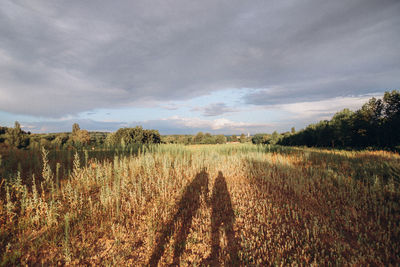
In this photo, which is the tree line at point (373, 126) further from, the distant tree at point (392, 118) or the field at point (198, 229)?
the field at point (198, 229)

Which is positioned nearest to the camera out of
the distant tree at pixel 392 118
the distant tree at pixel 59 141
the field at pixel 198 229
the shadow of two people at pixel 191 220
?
the field at pixel 198 229

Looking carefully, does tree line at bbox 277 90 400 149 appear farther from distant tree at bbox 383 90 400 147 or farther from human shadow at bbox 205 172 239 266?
human shadow at bbox 205 172 239 266

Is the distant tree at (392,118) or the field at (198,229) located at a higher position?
the distant tree at (392,118)

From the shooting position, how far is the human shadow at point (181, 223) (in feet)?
10.5

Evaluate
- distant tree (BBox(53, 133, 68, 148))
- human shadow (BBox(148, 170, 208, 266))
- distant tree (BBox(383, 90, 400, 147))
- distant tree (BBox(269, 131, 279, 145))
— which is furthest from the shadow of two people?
distant tree (BBox(269, 131, 279, 145))

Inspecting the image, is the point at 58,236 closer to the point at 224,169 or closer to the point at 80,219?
the point at 80,219

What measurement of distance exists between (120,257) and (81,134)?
54.7m

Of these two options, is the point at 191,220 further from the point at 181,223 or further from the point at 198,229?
the point at 198,229

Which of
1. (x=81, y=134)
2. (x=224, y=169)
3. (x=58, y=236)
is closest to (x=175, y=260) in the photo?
(x=58, y=236)

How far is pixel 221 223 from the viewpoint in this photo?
4.17 m

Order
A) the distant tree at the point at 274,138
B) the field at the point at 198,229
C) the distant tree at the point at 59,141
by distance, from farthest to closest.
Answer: the distant tree at the point at 274,138
the distant tree at the point at 59,141
the field at the point at 198,229

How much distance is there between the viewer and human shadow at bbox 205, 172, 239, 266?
3094 millimetres

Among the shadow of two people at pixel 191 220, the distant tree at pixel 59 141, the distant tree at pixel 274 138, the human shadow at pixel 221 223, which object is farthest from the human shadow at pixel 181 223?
the distant tree at pixel 274 138

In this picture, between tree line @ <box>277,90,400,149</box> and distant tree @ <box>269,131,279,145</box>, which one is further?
distant tree @ <box>269,131,279,145</box>
